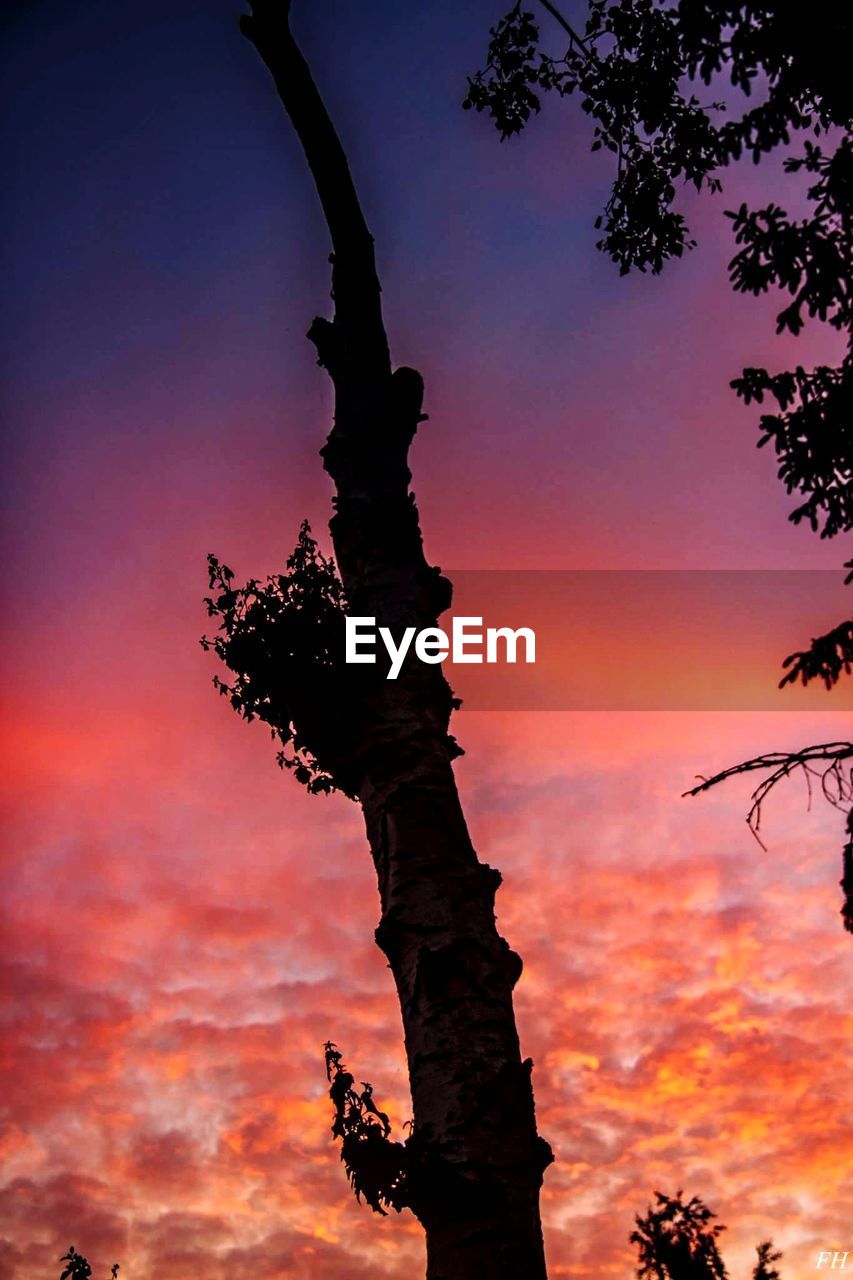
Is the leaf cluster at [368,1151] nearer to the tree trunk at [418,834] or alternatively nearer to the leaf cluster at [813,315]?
the tree trunk at [418,834]

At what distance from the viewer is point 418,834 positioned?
6.29 meters

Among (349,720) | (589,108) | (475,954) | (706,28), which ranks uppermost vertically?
(589,108)

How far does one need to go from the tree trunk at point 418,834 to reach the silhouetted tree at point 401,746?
1 centimetres

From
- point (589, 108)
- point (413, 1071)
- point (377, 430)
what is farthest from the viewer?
point (589, 108)

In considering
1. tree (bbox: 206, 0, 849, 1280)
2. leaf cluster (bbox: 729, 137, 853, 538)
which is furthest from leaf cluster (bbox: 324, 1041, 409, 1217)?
leaf cluster (bbox: 729, 137, 853, 538)

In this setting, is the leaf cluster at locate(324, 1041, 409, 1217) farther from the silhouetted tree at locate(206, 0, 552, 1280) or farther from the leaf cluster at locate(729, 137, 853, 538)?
the leaf cluster at locate(729, 137, 853, 538)

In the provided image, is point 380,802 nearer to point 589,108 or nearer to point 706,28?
point 706,28

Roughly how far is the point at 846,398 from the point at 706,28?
2946 millimetres

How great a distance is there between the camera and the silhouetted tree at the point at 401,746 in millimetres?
5332

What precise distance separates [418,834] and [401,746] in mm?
612

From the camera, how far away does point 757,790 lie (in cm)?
593

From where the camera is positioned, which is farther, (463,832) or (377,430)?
(377,430)

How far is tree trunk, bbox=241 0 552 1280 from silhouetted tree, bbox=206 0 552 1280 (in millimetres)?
10

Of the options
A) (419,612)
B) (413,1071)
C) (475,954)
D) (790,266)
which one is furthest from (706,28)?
(413,1071)
